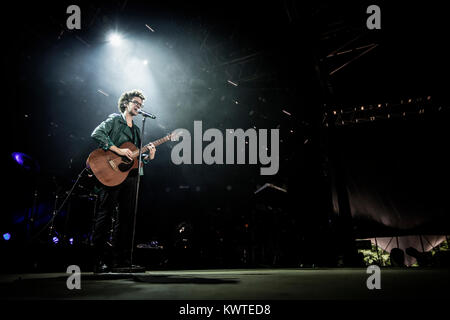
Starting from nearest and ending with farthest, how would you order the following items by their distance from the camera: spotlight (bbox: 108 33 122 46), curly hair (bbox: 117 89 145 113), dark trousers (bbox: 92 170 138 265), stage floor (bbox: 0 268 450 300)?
1. stage floor (bbox: 0 268 450 300)
2. dark trousers (bbox: 92 170 138 265)
3. curly hair (bbox: 117 89 145 113)
4. spotlight (bbox: 108 33 122 46)

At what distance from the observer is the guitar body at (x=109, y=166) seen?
2.53m

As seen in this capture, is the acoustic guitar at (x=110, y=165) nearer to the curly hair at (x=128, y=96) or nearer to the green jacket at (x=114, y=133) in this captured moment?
the green jacket at (x=114, y=133)

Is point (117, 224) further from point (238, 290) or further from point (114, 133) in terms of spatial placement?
point (238, 290)

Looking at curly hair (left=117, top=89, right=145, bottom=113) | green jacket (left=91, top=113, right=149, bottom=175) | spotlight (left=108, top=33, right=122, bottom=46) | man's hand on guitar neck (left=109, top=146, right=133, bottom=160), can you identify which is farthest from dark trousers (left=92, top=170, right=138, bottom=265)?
spotlight (left=108, top=33, right=122, bottom=46)

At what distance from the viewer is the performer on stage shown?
252 cm

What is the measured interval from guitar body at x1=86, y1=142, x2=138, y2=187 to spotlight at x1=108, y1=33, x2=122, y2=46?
10.2 ft

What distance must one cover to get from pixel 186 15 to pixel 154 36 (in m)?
0.76

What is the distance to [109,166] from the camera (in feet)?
8.61

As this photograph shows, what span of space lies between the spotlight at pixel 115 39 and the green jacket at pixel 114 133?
2.85 meters

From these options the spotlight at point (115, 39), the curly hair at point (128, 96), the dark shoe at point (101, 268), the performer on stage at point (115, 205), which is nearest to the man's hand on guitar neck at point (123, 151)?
the performer on stage at point (115, 205)

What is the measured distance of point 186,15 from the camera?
473cm

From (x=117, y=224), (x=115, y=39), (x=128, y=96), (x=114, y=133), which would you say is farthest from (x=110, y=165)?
(x=115, y=39)

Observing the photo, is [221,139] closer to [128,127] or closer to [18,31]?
[128,127]

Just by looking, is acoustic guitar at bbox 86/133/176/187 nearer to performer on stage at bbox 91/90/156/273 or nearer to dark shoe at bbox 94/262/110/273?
performer on stage at bbox 91/90/156/273
